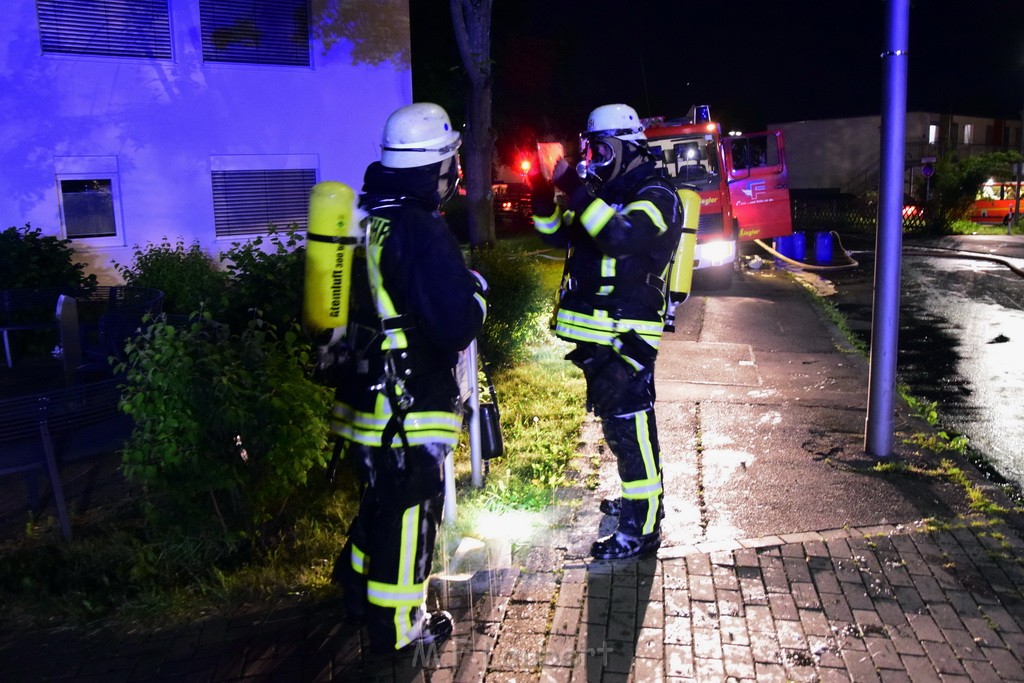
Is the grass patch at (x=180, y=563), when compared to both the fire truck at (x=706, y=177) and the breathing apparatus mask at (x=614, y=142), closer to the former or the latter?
the breathing apparatus mask at (x=614, y=142)

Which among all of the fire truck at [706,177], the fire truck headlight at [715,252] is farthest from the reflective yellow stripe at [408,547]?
the fire truck headlight at [715,252]

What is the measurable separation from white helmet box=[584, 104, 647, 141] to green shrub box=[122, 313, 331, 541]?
1.76m

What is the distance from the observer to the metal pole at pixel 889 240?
16.7 ft

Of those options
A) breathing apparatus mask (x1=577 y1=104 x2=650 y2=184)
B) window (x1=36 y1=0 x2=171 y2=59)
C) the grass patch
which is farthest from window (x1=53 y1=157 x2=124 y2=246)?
breathing apparatus mask (x1=577 y1=104 x2=650 y2=184)

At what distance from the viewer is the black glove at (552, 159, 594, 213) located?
12.5ft

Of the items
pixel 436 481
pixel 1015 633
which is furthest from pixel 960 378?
pixel 436 481

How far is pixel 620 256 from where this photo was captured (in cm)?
390

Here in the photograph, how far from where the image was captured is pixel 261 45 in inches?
518

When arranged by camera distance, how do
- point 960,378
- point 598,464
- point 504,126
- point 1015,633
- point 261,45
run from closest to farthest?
point 1015,633
point 598,464
point 960,378
point 261,45
point 504,126

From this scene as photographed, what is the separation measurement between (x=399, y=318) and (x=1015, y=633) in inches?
110

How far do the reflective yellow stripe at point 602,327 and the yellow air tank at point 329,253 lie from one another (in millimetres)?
1341

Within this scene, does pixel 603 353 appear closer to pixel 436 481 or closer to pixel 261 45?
pixel 436 481

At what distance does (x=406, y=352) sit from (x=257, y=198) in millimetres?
11148

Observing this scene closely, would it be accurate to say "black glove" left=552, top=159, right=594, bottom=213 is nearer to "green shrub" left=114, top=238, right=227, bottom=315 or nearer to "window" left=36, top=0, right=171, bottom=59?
"green shrub" left=114, top=238, right=227, bottom=315
